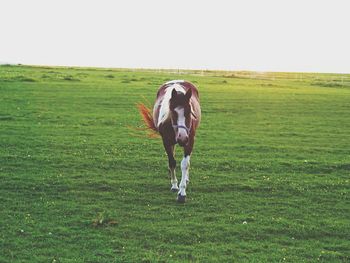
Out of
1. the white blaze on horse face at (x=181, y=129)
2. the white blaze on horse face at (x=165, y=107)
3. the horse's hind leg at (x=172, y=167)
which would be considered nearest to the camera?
the white blaze on horse face at (x=181, y=129)

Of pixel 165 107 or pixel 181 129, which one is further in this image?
pixel 165 107

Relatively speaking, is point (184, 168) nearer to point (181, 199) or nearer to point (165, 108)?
point (181, 199)

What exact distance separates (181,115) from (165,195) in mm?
2417

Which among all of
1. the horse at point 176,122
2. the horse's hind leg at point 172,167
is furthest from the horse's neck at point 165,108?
the horse's hind leg at point 172,167

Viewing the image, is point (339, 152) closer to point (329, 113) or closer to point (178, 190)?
point (178, 190)

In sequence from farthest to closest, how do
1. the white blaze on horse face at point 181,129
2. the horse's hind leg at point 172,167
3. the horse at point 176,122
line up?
1. the horse's hind leg at point 172,167
2. the horse at point 176,122
3. the white blaze on horse face at point 181,129

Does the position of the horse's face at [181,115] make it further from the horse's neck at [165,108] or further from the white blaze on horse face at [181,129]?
the horse's neck at [165,108]

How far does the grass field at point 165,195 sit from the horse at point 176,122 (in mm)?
653

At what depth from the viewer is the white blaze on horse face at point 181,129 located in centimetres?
921

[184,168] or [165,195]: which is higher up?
[184,168]

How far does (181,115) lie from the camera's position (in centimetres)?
933

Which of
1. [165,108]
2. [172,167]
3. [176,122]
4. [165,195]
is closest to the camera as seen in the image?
[176,122]

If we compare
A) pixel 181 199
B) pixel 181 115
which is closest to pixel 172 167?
pixel 181 199

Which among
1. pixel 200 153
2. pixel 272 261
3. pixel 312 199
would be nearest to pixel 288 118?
pixel 200 153
